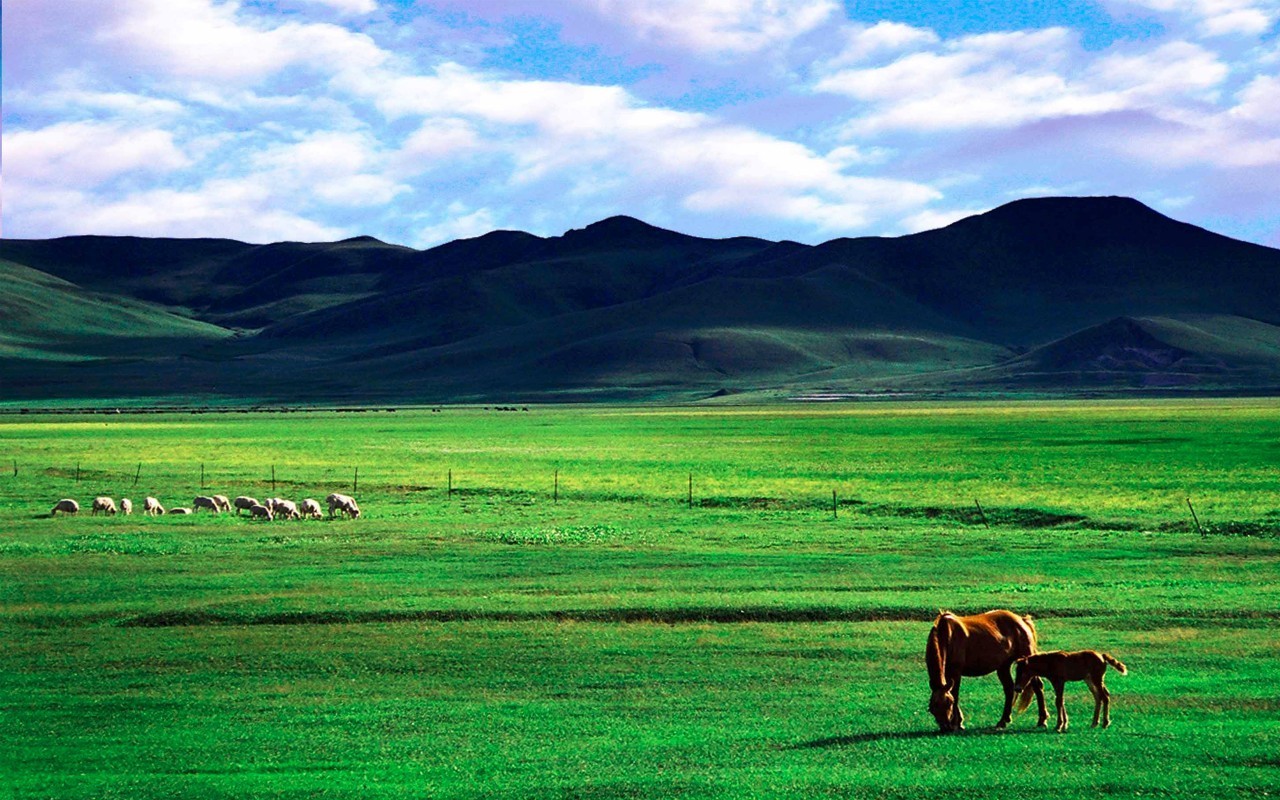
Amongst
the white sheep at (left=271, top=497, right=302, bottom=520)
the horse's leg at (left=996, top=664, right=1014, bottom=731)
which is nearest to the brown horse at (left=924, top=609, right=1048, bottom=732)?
the horse's leg at (left=996, top=664, right=1014, bottom=731)

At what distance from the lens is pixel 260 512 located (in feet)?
149

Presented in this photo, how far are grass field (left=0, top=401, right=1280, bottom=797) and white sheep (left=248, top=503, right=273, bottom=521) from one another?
1.87 metres

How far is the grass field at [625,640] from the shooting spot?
1473 centimetres

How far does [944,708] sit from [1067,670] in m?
1.47

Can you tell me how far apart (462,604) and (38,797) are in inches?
509

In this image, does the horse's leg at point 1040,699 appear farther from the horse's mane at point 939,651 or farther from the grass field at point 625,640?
the horse's mane at point 939,651

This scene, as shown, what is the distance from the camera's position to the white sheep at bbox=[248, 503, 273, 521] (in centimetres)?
4469

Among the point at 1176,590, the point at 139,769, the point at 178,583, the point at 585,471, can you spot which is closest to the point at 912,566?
the point at 1176,590

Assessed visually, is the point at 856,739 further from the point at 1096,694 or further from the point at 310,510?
the point at 310,510

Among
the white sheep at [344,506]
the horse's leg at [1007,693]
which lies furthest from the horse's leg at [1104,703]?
the white sheep at [344,506]

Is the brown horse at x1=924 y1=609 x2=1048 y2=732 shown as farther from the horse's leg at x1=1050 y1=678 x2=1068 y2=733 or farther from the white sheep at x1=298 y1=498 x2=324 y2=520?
the white sheep at x1=298 y1=498 x2=324 y2=520

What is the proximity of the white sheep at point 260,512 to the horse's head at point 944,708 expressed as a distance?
3247 cm

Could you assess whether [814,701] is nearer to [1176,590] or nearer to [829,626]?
[829,626]

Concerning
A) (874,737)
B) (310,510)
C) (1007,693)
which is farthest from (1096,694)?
(310,510)
